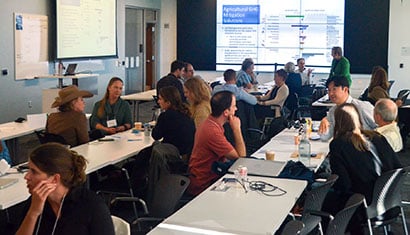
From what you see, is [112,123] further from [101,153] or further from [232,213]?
[232,213]

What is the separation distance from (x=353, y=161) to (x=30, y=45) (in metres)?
7.74

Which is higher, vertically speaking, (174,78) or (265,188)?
(174,78)

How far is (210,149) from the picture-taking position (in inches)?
172

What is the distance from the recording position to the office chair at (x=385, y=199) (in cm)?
381

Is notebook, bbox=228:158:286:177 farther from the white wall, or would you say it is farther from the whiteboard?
the white wall

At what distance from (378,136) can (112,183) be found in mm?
2191

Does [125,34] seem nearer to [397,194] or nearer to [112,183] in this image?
[112,183]

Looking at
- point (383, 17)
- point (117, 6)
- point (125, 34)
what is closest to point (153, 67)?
point (125, 34)

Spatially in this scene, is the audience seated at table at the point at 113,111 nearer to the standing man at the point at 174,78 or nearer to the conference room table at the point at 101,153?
the conference room table at the point at 101,153

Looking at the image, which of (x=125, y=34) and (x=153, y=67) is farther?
(x=153, y=67)

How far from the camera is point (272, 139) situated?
580 centimetres

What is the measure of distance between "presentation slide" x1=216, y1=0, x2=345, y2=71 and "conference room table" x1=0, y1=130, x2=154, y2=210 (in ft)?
31.3

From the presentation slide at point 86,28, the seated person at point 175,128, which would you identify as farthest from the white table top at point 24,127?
the presentation slide at point 86,28

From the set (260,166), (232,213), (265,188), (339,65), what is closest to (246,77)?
(339,65)
